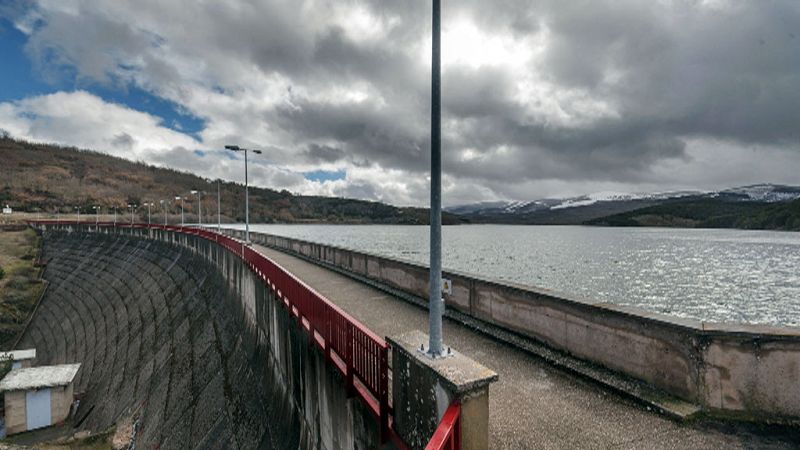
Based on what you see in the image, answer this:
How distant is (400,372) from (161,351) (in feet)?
77.1

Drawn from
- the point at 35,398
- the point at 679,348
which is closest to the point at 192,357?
the point at 35,398

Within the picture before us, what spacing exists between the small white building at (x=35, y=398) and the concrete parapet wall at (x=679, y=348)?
2730 cm

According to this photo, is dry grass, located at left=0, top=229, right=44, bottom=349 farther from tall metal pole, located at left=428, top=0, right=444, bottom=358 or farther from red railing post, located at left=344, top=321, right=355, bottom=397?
tall metal pole, located at left=428, top=0, right=444, bottom=358

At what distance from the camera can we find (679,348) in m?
5.18

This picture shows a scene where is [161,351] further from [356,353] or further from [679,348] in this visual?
[679,348]

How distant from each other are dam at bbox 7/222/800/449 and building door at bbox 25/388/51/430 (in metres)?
1.70

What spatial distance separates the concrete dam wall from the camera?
29.6ft

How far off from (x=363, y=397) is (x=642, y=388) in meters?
4.15

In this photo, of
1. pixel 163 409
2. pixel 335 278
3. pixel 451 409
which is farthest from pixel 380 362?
pixel 163 409

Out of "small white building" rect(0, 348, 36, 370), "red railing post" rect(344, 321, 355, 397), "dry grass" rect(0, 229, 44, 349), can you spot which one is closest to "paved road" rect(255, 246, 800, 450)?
"red railing post" rect(344, 321, 355, 397)

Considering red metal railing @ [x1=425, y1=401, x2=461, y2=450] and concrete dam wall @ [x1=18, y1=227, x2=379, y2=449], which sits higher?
red metal railing @ [x1=425, y1=401, x2=461, y2=450]

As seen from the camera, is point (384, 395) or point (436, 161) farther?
point (384, 395)

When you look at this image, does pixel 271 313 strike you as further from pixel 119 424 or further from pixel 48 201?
pixel 48 201

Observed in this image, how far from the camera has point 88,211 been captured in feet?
451
